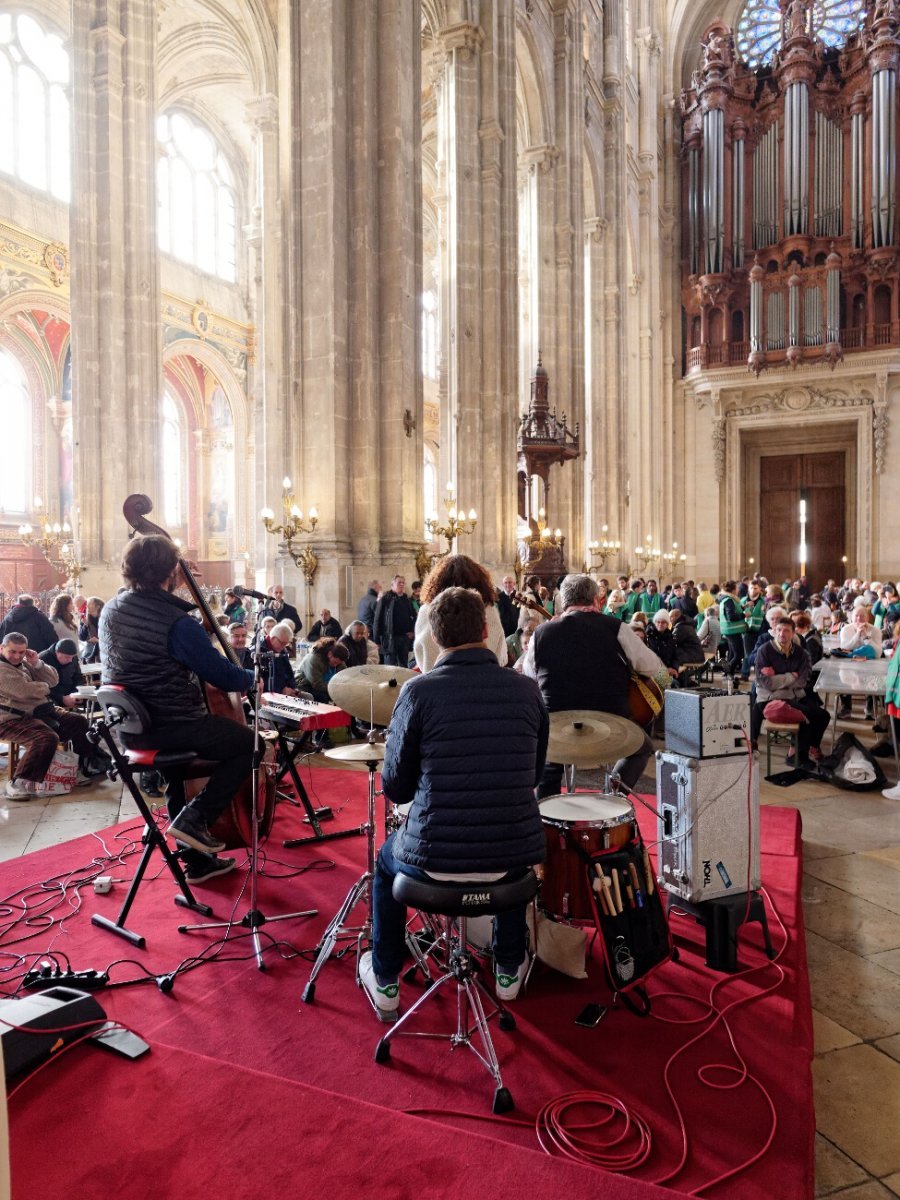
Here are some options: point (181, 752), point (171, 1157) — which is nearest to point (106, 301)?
point (181, 752)

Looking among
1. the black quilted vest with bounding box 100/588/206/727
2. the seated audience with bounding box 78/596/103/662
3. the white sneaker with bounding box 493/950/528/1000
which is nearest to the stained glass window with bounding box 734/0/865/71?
the seated audience with bounding box 78/596/103/662

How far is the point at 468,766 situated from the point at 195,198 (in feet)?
77.0

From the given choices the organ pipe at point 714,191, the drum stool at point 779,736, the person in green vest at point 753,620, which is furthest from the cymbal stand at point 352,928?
the organ pipe at point 714,191

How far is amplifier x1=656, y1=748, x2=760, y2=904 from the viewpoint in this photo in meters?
3.49

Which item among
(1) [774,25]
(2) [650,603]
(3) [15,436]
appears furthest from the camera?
(1) [774,25]

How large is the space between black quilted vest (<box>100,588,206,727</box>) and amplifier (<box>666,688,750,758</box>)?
7.29 ft

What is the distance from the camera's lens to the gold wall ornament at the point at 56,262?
17.8 meters

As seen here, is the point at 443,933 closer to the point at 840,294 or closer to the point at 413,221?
the point at 413,221

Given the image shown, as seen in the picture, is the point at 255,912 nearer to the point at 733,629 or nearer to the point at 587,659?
the point at 587,659

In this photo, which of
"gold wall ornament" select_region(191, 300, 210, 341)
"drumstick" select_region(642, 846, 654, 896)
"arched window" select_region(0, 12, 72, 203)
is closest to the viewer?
"drumstick" select_region(642, 846, 654, 896)

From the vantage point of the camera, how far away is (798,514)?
92.4 ft

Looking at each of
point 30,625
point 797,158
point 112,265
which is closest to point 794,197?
point 797,158

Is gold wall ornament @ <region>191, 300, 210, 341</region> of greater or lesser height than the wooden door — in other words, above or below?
above

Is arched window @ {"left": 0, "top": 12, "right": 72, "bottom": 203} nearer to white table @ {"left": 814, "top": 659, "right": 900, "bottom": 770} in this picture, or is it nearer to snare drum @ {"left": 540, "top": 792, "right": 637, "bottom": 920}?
white table @ {"left": 814, "top": 659, "right": 900, "bottom": 770}
